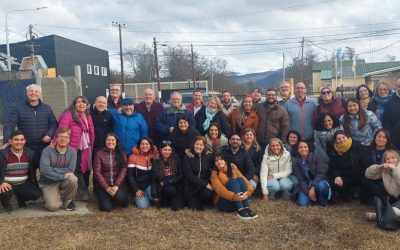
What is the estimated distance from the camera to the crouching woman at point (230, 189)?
5.65 meters

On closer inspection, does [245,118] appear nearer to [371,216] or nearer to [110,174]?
[110,174]

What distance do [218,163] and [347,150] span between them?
1.94 metres

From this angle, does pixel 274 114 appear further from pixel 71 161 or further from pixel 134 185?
pixel 71 161

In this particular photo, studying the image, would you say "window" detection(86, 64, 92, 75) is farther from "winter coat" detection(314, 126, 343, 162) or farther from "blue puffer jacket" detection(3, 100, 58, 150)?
"winter coat" detection(314, 126, 343, 162)

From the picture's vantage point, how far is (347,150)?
20.2 feet

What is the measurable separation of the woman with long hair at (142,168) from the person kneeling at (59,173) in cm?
84

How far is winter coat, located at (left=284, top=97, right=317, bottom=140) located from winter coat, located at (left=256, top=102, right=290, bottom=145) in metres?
0.21

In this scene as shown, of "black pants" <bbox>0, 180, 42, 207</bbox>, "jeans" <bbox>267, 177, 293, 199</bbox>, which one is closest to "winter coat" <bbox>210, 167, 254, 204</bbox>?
"jeans" <bbox>267, 177, 293, 199</bbox>

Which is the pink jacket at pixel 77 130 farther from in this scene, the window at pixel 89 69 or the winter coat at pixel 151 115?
the window at pixel 89 69

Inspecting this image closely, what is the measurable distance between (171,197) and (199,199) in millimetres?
437

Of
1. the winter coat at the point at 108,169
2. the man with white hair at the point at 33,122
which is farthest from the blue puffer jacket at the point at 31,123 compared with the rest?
the winter coat at the point at 108,169

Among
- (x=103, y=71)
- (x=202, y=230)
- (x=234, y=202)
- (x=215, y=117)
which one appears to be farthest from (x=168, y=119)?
(x=103, y=71)

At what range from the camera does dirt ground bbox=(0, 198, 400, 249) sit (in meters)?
4.60

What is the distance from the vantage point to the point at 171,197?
6223 millimetres
